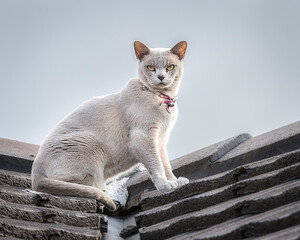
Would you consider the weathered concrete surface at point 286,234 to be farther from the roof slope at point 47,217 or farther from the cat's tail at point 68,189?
the cat's tail at point 68,189

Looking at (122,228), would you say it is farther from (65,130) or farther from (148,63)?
(148,63)

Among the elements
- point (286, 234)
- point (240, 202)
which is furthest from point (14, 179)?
point (286, 234)

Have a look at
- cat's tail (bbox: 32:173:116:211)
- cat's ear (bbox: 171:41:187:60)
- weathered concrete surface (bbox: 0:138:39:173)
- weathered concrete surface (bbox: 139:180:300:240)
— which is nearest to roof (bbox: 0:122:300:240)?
weathered concrete surface (bbox: 139:180:300:240)

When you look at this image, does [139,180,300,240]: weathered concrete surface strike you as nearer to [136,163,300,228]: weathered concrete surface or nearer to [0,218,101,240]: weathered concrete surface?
[136,163,300,228]: weathered concrete surface

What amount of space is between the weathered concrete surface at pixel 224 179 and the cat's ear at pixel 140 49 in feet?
5.55

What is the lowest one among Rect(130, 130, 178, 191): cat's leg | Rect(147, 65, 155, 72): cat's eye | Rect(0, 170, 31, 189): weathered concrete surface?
Rect(0, 170, 31, 189): weathered concrete surface

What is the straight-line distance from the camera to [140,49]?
412 centimetres

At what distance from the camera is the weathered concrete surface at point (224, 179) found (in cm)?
224

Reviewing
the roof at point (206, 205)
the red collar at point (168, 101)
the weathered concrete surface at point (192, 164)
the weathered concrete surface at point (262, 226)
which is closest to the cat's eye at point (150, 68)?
the red collar at point (168, 101)

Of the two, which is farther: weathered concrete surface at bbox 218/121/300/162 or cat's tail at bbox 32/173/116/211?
cat's tail at bbox 32/173/116/211

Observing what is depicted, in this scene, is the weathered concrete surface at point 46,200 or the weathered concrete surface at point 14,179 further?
the weathered concrete surface at point 14,179

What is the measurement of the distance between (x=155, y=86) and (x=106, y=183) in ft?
2.88

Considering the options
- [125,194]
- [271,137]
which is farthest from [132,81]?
[271,137]

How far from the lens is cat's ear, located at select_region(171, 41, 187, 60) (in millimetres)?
4094
